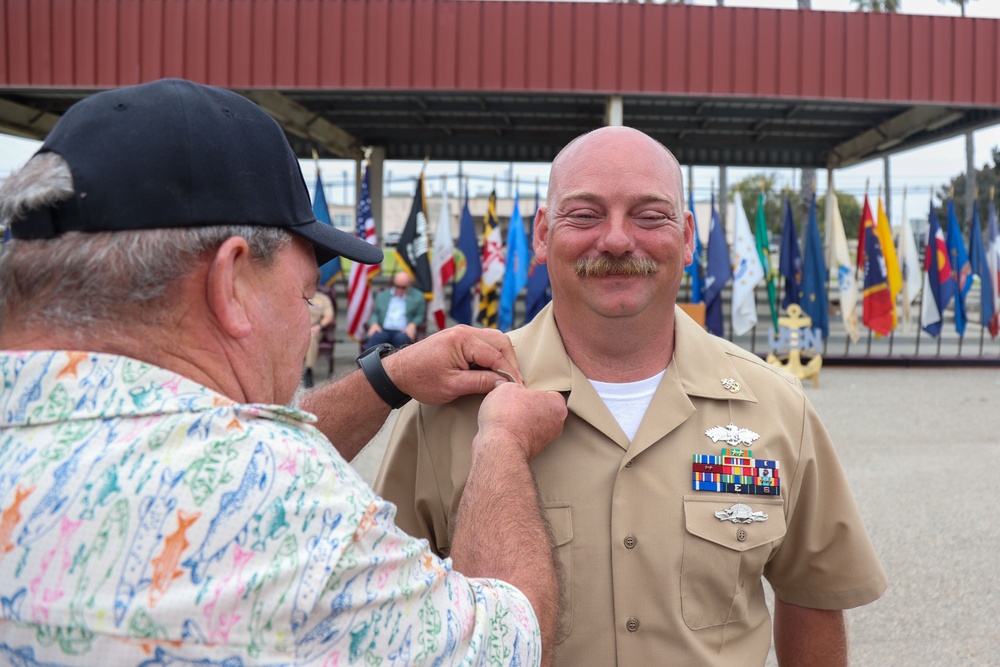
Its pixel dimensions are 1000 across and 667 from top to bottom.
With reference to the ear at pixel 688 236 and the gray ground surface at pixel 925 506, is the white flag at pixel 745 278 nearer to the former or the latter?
the gray ground surface at pixel 925 506

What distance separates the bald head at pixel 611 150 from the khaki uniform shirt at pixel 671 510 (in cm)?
40

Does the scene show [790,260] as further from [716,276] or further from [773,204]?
[773,204]

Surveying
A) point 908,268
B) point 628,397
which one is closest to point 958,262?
point 908,268

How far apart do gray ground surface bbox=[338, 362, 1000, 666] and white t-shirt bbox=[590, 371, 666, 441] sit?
2.66 m

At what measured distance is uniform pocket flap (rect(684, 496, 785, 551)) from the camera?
194cm

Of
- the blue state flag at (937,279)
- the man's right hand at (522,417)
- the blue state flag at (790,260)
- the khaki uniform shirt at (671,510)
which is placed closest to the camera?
the man's right hand at (522,417)

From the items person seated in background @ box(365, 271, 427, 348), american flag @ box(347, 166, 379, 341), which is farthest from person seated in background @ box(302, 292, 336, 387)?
person seated in background @ box(365, 271, 427, 348)

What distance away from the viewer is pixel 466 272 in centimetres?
1352

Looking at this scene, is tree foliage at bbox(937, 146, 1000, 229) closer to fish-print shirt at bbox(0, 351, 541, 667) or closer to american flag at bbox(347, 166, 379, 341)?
american flag at bbox(347, 166, 379, 341)

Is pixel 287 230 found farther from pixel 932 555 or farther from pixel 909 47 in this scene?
pixel 909 47

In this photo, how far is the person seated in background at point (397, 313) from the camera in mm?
11859

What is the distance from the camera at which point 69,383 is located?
1108 mm

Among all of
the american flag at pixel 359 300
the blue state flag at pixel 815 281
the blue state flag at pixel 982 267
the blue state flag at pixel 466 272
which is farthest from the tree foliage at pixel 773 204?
the american flag at pixel 359 300

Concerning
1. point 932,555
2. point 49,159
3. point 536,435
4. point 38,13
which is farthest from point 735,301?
point 49,159
